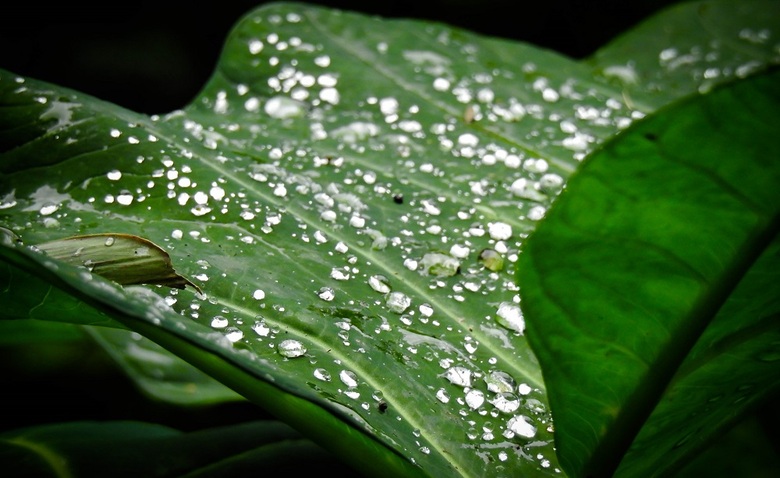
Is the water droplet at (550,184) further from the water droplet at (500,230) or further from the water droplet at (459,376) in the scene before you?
the water droplet at (459,376)

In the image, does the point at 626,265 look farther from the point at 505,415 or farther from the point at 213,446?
the point at 213,446

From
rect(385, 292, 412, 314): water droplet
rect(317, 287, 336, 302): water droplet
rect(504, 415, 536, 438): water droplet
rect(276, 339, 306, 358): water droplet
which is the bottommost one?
rect(504, 415, 536, 438): water droplet

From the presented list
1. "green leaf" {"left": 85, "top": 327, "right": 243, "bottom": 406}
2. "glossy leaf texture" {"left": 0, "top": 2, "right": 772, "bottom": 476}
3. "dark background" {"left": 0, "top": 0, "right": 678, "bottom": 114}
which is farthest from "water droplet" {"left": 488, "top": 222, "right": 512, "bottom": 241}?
"dark background" {"left": 0, "top": 0, "right": 678, "bottom": 114}

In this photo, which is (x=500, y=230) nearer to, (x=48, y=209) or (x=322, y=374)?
(x=322, y=374)

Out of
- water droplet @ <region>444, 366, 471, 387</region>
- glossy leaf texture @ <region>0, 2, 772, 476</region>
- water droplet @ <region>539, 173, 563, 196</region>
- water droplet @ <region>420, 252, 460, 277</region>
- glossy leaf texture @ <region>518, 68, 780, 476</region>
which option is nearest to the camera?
glossy leaf texture @ <region>518, 68, 780, 476</region>

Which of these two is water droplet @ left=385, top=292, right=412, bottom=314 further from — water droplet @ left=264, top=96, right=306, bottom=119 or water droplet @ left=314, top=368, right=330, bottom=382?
water droplet @ left=264, top=96, right=306, bottom=119

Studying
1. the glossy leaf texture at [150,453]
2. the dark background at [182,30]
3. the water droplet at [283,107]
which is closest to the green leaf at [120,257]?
the glossy leaf texture at [150,453]

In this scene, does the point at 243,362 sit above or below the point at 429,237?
above

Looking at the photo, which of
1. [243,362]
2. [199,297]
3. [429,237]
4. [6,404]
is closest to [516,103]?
[429,237]
